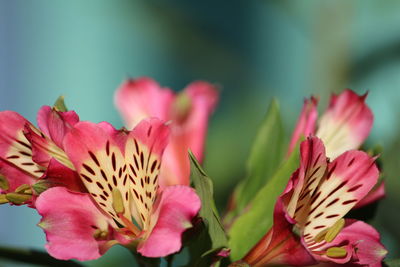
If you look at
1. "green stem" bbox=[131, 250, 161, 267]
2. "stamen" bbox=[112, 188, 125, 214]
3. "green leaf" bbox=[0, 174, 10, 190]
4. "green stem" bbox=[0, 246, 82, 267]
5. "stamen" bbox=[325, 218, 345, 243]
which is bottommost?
"green stem" bbox=[0, 246, 82, 267]

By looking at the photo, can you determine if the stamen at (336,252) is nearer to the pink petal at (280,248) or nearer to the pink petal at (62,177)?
the pink petal at (280,248)

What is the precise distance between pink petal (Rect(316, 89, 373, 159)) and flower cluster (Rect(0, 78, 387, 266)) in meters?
0.11

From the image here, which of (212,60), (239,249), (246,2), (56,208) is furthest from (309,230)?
(246,2)

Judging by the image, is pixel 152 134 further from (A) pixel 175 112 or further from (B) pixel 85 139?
(A) pixel 175 112

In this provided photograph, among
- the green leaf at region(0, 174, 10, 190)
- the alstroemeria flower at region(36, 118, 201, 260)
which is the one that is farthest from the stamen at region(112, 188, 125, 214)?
the green leaf at region(0, 174, 10, 190)

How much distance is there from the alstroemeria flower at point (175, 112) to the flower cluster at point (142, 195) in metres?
0.21

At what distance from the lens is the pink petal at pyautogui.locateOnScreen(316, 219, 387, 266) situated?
49 cm

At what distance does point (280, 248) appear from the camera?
0.47 m

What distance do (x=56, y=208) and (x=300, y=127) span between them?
27 cm

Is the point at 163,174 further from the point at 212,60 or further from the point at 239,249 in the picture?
the point at 212,60

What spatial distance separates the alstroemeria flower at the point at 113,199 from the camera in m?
0.44

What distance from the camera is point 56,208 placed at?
455 millimetres

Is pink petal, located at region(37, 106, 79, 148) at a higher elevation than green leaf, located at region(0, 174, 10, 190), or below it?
higher

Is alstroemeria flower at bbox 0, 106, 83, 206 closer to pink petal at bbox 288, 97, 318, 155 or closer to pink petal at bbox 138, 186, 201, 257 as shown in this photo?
pink petal at bbox 138, 186, 201, 257
